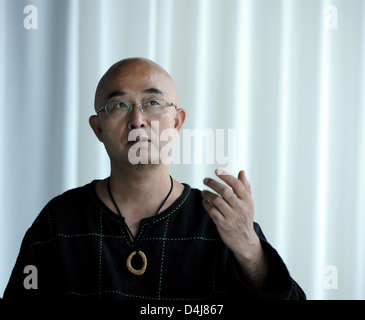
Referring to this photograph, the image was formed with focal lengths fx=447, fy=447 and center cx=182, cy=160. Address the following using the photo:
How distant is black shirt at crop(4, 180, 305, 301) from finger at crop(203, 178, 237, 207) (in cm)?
19

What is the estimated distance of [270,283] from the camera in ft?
3.49

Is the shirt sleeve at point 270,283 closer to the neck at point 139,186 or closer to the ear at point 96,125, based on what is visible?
the neck at point 139,186

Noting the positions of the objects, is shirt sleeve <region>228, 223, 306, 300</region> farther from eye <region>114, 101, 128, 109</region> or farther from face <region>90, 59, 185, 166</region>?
eye <region>114, 101, 128, 109</region>

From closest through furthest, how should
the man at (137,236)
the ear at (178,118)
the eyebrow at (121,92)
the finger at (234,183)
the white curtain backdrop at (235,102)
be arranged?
1. the finger at (234,183)
2. the man at (137,236)
3. the eyebrow at (121,92)
4. the ear at (178,118)
5. the white curtain backdrop at (235,102)

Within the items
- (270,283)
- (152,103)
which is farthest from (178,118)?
(270,283)

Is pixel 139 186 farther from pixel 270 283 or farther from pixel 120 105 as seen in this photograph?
pixel 270 283

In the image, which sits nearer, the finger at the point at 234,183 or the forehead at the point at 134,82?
the finger at the point at 234,183

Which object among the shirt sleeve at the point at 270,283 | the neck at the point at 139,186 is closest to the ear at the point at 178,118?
the neck at the point at 139,186

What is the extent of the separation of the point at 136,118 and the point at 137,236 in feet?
1.02

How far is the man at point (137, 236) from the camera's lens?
1122 millimetres

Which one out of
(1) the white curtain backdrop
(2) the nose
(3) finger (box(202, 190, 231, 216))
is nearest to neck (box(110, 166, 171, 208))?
(2) the nose

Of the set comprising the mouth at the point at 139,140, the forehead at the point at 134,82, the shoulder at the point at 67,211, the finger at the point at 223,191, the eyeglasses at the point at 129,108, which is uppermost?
the forehead at the point at 134,82
